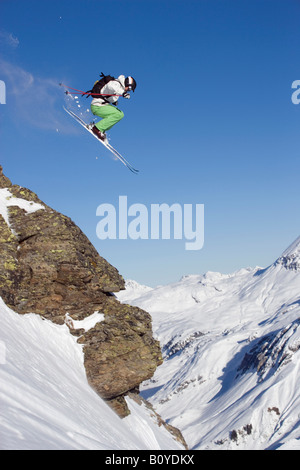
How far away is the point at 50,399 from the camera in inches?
657

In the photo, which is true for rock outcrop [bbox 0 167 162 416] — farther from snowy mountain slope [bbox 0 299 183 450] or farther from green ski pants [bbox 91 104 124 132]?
green ski pants [bbox 91 104 124 132]

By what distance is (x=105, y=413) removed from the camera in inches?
952

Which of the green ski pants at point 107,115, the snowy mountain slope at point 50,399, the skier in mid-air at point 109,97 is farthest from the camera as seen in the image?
the green ski pants at point 107,115

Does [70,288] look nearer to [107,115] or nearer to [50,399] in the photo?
[50,399]

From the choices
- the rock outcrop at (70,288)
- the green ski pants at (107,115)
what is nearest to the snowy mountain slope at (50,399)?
the rock outcrop at (70,288)

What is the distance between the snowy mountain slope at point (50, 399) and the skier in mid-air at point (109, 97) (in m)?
11.0

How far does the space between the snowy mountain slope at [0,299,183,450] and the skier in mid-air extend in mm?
10965

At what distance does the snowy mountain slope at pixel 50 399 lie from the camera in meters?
11.3

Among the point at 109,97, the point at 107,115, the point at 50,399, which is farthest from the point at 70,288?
the point at 109,97

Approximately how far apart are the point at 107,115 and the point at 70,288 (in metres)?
11.4

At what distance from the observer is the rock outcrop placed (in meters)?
25.9

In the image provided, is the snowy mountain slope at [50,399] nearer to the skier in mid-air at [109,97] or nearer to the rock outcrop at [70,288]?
the rock outcrop at [70,288]

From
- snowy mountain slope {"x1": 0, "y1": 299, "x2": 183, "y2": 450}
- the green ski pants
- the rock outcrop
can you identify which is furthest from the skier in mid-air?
snowy mountain slope {"x1": 0, "y1": 299, "x2": 183, "y2": 450}
